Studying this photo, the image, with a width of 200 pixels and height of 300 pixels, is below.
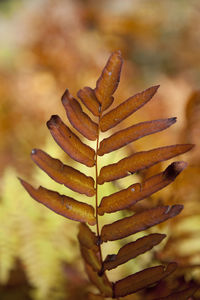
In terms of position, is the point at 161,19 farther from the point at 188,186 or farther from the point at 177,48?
the point at 188,186

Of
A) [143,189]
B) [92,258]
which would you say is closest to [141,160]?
[143,189]

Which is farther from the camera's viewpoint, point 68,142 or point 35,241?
point 35,241

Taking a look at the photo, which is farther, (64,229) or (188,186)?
(64,229)

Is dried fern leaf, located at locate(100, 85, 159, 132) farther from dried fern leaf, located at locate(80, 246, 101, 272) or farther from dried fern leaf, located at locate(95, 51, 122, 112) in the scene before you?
dried fern leaf, located at locate(80, 246, 101, 272)

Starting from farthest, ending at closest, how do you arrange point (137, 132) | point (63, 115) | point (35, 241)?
point (63, 115) → point (35, 241) → point (137, 132)

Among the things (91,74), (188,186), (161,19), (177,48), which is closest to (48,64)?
(91,74)

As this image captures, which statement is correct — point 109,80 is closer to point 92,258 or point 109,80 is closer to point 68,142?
point 68,142

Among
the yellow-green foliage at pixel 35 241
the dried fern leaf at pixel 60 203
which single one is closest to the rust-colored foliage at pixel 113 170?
the dried fern leaf at pixel 60 203
